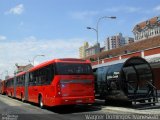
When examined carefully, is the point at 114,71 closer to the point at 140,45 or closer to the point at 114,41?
the point at 140,45

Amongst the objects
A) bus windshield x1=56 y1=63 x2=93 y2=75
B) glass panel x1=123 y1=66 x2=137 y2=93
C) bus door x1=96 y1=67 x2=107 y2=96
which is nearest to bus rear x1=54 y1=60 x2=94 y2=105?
bus windshield x1=56 y1=63 x2=93 y2=75

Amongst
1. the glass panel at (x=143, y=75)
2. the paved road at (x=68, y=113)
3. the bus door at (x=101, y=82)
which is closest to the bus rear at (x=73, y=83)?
the paved road at (x=68, y=113)

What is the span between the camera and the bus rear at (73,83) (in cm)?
2006

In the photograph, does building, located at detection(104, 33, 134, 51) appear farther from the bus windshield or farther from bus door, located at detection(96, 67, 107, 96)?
the bus windshield

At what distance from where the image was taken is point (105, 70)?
2272 centimetres

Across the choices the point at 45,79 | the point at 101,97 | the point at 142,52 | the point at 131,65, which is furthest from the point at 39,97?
the point at 142,52

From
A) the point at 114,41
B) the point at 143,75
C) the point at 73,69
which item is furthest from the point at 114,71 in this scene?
the point at 114,41

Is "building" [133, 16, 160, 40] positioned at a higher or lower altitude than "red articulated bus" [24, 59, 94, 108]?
higher

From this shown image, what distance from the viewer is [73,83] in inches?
801

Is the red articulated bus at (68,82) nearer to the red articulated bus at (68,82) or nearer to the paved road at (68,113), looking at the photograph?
the red articulated bus at (68,82)

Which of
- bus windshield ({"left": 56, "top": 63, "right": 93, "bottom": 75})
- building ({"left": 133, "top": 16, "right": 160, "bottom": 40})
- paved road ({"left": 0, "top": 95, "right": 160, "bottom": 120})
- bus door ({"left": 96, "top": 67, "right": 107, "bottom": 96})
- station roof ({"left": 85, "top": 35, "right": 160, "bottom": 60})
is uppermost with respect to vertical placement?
building ({"left": 133, "top": 16, "right": 160, "bottom": 40})

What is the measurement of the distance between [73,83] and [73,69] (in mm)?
829

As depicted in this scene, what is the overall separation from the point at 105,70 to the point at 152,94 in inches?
132

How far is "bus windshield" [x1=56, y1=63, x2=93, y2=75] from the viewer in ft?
66.3
